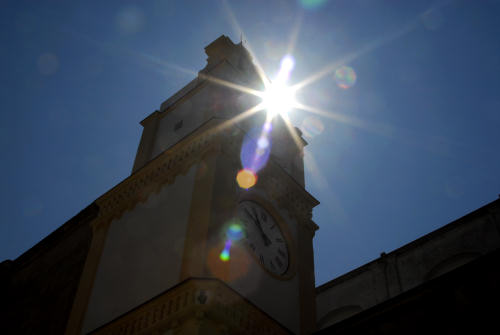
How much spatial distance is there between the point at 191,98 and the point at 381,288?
37.4 feet

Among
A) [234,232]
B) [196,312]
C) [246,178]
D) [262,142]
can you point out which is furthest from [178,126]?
[196,312]

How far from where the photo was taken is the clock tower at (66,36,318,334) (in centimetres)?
913

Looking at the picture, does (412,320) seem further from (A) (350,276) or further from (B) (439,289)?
(A) (350,276)

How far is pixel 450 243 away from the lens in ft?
61.5

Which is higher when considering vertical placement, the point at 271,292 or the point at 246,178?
the point at 246,178

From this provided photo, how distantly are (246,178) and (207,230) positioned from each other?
219cm

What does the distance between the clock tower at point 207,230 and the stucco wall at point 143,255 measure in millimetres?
28

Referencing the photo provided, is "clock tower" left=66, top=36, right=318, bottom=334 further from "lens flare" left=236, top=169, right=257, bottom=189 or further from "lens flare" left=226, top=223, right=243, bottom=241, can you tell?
"lens flare" left=236, top=169, right=257, bottom=189

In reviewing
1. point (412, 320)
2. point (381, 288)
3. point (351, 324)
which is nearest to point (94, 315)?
point (351, 324)

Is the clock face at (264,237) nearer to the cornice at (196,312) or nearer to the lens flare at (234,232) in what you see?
the lens flare at (234,232)

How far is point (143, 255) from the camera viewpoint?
10531 millimetres

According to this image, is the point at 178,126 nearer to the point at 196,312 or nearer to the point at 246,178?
the point at 246,178

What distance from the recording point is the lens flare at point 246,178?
11258 millimetres

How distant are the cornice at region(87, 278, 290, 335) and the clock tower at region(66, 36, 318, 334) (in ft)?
0.06
